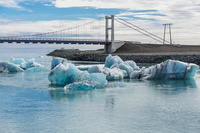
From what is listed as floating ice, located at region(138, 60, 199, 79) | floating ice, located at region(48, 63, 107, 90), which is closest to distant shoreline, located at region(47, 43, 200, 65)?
floating ice, located at region(138, 60, 199, 79)

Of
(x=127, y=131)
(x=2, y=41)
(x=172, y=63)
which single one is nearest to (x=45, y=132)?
(x=127, y=131)

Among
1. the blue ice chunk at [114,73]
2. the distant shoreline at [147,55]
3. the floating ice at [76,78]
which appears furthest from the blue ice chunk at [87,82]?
the distant shoreline at [147,55]

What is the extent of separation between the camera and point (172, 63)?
1167 centimetres

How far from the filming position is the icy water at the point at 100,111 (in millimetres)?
4961

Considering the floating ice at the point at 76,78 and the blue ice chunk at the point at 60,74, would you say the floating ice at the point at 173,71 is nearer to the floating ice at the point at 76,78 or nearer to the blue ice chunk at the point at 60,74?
the floating ice at the point at 76,78

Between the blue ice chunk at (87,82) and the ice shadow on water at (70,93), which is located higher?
the blue ice chunk at (87,82)

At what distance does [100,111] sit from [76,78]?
3640 mm

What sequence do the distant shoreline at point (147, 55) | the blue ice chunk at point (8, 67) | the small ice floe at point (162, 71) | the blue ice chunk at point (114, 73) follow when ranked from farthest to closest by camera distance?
the distant shoreline at point (147, 55) → the blue ice chunk at point (8, 67) → the blue ice chunk at point (114, 73) → the small ice floe at point (162, 71)

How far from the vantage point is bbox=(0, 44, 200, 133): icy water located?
4961mm

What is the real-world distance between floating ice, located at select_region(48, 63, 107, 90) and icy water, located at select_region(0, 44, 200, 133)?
1.13 feet

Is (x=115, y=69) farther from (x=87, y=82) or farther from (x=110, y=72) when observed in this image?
(x=87, y=82)

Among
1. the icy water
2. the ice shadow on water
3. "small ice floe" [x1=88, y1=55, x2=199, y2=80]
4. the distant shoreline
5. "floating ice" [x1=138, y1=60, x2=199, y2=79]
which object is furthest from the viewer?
the distant shoreline

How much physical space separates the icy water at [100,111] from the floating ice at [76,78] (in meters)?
0.34

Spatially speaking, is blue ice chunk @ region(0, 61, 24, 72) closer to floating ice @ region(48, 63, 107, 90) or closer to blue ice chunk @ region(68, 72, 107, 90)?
floating ice @ region(48, 63, 107, 90)
